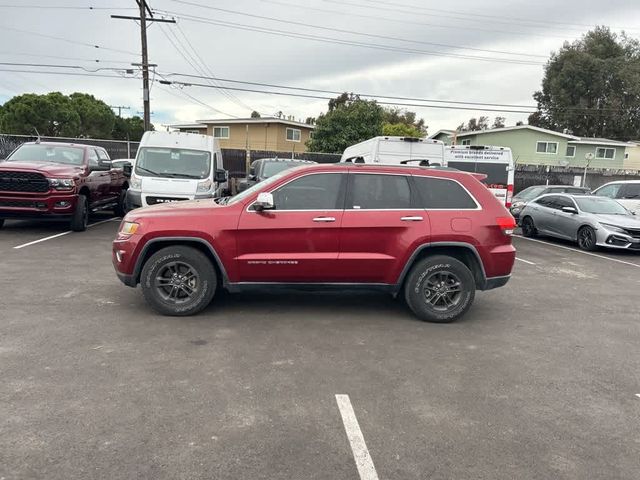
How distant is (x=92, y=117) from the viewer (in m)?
56.6

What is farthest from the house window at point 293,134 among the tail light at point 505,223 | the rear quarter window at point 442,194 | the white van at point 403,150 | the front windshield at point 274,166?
the tail light at point 505,223

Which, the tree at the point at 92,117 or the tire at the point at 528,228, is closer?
the tire at the point at 528,228

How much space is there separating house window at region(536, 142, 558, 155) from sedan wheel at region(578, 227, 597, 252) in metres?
30.4

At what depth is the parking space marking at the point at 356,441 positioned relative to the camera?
284 cm

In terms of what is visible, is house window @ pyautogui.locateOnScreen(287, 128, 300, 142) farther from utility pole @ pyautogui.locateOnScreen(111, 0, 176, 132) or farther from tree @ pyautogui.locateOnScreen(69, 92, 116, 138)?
tree @ pyautogui.locateOnScreen(69, 92, 116, 138)

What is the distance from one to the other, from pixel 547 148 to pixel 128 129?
60292 millimetres

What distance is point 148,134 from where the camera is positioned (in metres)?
11.8

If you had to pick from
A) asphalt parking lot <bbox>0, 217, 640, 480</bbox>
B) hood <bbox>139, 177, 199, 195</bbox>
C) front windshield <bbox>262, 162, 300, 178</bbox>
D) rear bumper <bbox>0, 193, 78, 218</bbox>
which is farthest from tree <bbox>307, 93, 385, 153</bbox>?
asphalt parking lot <bbox>0, 217, 640, 480</bbox>

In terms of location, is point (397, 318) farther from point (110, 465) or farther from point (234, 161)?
point (234, 161)

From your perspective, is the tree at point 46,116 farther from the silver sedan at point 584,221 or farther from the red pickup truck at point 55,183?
the silver sedan at point 584,221

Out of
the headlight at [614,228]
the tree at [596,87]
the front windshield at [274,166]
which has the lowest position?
the headlight at [614,228]

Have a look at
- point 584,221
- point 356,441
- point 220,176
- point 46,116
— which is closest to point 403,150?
point 220,176

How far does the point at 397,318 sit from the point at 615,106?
55637 mm

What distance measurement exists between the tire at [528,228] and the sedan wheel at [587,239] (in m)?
1.91
